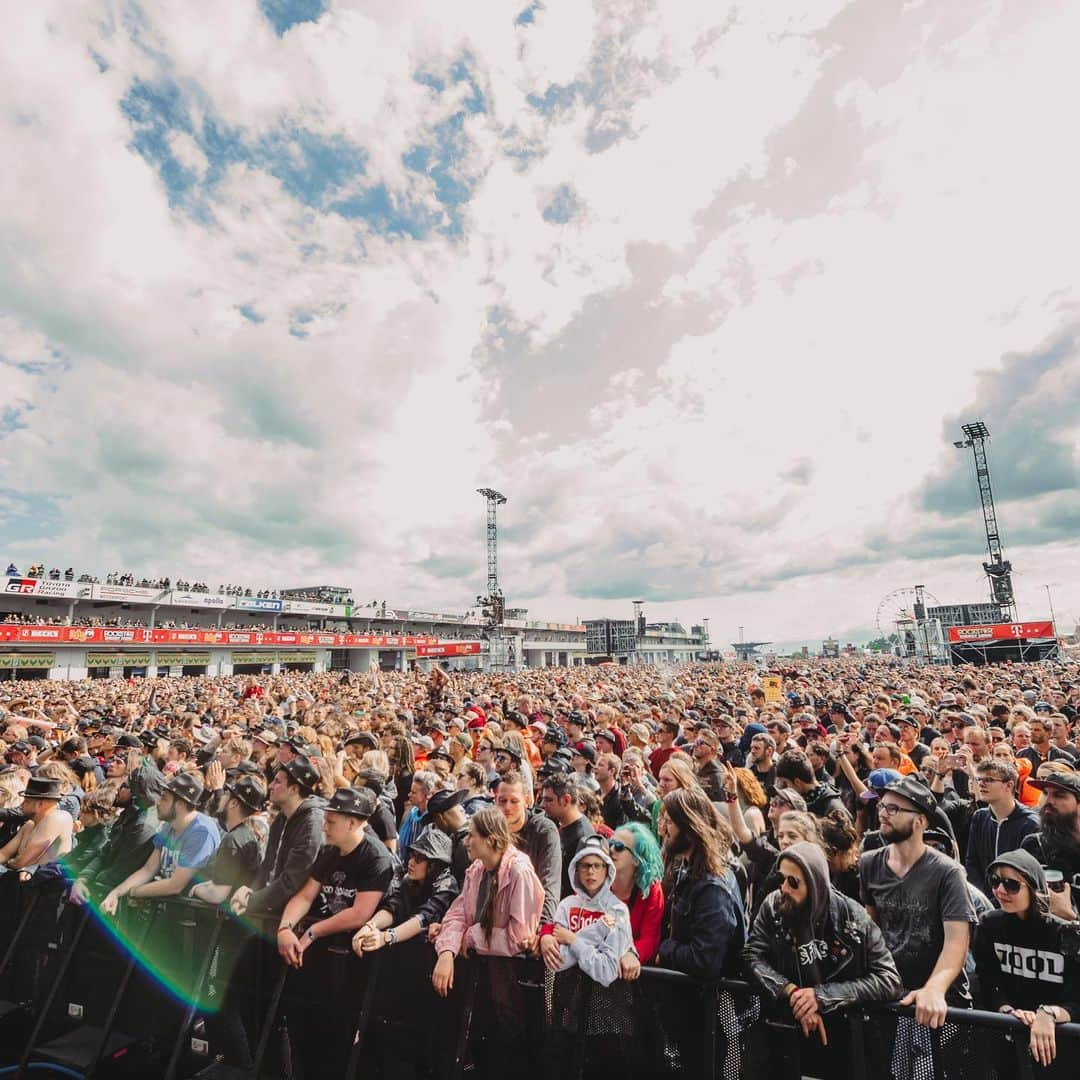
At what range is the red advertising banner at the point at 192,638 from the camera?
3588 centimetres

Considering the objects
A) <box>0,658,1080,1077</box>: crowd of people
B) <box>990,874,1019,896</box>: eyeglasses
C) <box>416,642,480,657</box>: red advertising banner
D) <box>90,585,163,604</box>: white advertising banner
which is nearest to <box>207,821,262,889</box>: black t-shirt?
<box>0,658,1080,1077</box>: crowd of people

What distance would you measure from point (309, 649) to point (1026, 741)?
54.7 m

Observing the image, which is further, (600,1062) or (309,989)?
(309,989)

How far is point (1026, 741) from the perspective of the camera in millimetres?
7863

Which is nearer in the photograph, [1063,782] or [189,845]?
[1063,782]

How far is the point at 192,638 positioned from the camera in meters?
44.3

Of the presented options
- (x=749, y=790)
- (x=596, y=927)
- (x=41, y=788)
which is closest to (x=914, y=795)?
(x=596, y=927)

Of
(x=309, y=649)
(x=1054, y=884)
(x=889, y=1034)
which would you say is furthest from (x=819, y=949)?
(x=309, y=649)

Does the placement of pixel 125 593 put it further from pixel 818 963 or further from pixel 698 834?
pixel 818 963

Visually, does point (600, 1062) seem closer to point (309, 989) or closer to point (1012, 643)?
point (309, 989)

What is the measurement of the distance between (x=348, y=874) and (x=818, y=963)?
2580 mm

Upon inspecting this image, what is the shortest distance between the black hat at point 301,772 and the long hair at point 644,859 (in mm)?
2266

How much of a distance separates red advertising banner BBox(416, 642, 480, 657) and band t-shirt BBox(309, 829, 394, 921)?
57.9 meters

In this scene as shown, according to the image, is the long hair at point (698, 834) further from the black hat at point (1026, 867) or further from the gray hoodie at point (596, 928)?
the black hat at point (1026, 867)
